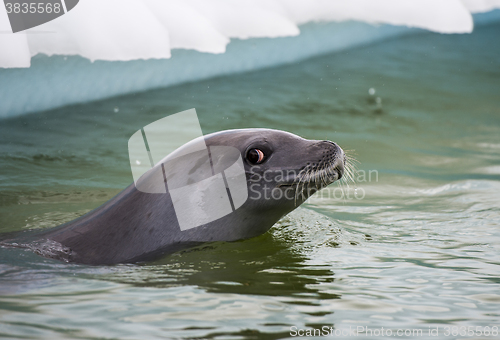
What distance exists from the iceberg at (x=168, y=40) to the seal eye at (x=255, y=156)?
16.2 ft

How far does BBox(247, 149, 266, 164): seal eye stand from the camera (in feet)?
11.9

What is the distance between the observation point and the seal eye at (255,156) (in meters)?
3.62

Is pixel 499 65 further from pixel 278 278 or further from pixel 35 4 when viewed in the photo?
pixel 278 278

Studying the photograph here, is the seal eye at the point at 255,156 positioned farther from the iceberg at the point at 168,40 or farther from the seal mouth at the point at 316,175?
the iceberg at the point at 168,40

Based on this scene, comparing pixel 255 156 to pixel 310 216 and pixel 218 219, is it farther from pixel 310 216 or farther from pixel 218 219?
pixel 310 216

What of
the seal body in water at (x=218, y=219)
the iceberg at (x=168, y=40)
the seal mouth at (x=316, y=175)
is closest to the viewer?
the seal body in water at (x=218, y=219)

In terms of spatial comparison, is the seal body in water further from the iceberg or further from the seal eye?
the iceberg

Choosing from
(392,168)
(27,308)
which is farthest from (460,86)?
(27,308)

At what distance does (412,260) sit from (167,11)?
7079 millimetres

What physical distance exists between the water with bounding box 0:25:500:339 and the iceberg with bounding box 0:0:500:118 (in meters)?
0.26

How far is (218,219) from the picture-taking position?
11.8 ft

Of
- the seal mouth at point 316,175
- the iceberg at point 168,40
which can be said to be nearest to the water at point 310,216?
the iceberg at point 168,40

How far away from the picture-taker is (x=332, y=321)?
2.71 meters

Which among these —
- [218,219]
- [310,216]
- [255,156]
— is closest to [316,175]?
[255,156]
